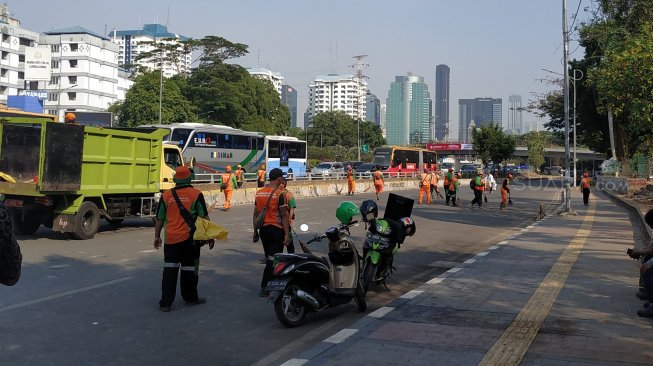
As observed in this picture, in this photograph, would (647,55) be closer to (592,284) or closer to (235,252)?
(592,284)

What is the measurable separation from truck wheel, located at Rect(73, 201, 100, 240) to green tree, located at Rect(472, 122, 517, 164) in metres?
66.5

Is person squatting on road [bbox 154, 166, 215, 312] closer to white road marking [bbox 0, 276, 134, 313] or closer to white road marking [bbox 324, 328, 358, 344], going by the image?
white road marking [bbox 0, 276, 134, 313]

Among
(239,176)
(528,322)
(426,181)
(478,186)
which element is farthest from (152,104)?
(528,322)

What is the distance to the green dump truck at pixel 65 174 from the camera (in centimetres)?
1227

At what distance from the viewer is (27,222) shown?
13.3 metres

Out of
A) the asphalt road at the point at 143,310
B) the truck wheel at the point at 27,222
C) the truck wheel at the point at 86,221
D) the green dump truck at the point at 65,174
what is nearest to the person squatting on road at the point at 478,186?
the asphalt road at the point at 143,310

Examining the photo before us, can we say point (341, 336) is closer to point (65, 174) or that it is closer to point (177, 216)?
point (177, 216)

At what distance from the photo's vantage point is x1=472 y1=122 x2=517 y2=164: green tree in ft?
245

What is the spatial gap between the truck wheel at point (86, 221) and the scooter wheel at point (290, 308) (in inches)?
315

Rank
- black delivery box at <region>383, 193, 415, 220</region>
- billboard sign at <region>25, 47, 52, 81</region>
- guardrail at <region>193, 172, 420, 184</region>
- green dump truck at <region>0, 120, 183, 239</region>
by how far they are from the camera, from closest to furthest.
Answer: black delivery box at <region>383, 193, 415, 220</region>, green dump truck at <region>0, 120, 183, 239</region>, guardrail at <region>193, 172, 420, 184</region>, billboard sign at <region>25, 47, 52, 81</region>

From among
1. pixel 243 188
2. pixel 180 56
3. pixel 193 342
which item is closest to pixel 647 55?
pixel 193 342

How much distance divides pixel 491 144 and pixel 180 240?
71.4 metres

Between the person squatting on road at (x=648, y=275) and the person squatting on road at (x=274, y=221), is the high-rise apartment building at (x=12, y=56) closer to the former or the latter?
the person squatting on road at (x=274, y=221)

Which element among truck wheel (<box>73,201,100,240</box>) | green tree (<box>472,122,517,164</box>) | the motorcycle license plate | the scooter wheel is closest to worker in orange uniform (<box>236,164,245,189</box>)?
truck wheel (<box>73,201,100,240</box>)
